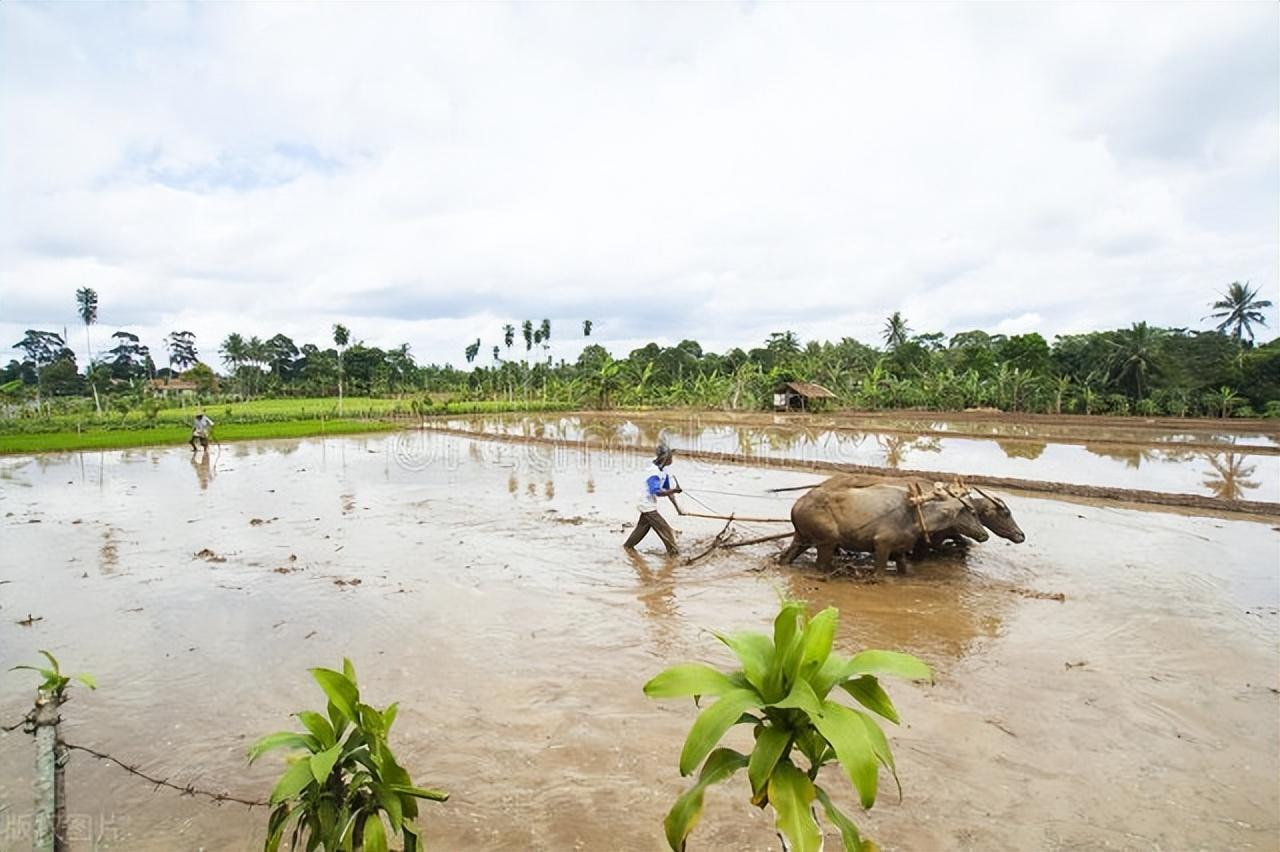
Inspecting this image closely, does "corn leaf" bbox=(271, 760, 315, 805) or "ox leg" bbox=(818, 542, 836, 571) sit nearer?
"corn leaf" bbox=(271, 760, 315, 805)

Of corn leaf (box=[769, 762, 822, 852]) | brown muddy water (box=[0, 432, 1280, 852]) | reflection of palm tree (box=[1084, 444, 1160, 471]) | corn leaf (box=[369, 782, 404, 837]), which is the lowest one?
brown muddy water (box=[0, 432, 1280, 852])

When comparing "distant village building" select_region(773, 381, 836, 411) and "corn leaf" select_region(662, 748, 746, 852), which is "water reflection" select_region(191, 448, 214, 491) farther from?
"distant village building" select_region(773, 381, 836, 411)

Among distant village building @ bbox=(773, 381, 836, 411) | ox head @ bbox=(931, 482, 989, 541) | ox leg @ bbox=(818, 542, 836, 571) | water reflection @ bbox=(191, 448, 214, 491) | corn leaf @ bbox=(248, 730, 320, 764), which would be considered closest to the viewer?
corn leaf @ bbox=(248, 730, 320, 764)

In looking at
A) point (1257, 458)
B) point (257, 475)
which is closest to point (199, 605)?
point (257, 475)

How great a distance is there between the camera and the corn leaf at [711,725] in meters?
1.75

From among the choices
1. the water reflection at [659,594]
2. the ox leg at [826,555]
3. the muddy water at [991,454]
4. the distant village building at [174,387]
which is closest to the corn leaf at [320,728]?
the water reflection at [659,594]

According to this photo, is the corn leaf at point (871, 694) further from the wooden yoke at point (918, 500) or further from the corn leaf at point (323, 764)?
the wooden yoke at point (918, 500)

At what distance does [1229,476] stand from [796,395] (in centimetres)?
2863

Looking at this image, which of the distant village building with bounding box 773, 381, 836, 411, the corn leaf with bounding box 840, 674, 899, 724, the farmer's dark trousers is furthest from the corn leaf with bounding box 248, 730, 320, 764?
the distant village building with bounding box 773, 381, 836, 411

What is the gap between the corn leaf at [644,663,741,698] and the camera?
186 centimetres

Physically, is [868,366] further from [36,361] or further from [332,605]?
[36,361]

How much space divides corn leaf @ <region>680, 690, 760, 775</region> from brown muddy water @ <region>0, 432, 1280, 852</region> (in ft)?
8.17

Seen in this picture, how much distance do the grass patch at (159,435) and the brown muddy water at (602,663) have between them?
16739 mm

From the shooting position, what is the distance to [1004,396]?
41781 millimetres
